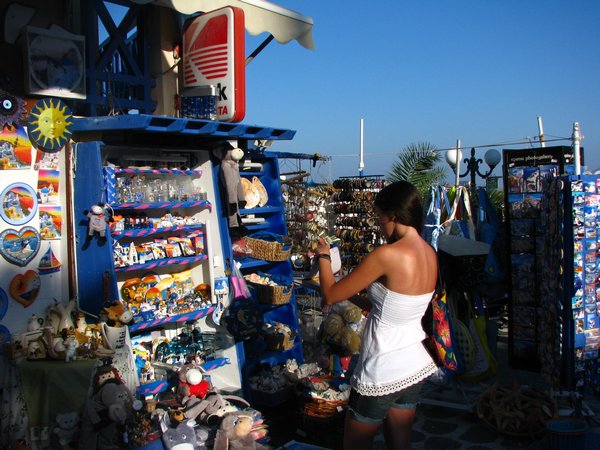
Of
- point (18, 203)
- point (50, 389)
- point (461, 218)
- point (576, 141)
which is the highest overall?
point (576, 141)

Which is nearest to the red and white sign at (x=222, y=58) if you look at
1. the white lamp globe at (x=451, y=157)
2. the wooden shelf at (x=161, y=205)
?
the wooden shelf at (x=161, y=205)

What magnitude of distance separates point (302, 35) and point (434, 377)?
3426mm

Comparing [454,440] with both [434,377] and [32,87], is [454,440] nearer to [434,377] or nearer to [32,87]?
[434,377]

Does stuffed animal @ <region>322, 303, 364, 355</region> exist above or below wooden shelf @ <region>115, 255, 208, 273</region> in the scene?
below

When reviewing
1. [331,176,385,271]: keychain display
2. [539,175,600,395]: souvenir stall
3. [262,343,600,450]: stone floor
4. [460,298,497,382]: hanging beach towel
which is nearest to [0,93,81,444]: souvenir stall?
[262,343,600,450]: stone floor

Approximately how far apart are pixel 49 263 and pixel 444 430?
3.27 metres

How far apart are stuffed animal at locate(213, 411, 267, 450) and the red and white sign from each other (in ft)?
7.80

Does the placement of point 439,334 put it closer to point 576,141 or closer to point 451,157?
point 576,141

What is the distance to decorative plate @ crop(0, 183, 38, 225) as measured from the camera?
3.97 m

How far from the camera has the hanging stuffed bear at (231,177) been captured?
5.13 metres

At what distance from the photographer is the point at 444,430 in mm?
4707

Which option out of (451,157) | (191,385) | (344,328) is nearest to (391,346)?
(191,385)

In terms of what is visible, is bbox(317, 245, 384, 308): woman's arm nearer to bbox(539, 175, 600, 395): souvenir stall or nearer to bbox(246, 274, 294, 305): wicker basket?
bbox(246, 274, 294, 305): wicker basket

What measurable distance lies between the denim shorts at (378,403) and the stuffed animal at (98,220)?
2.23 meters
